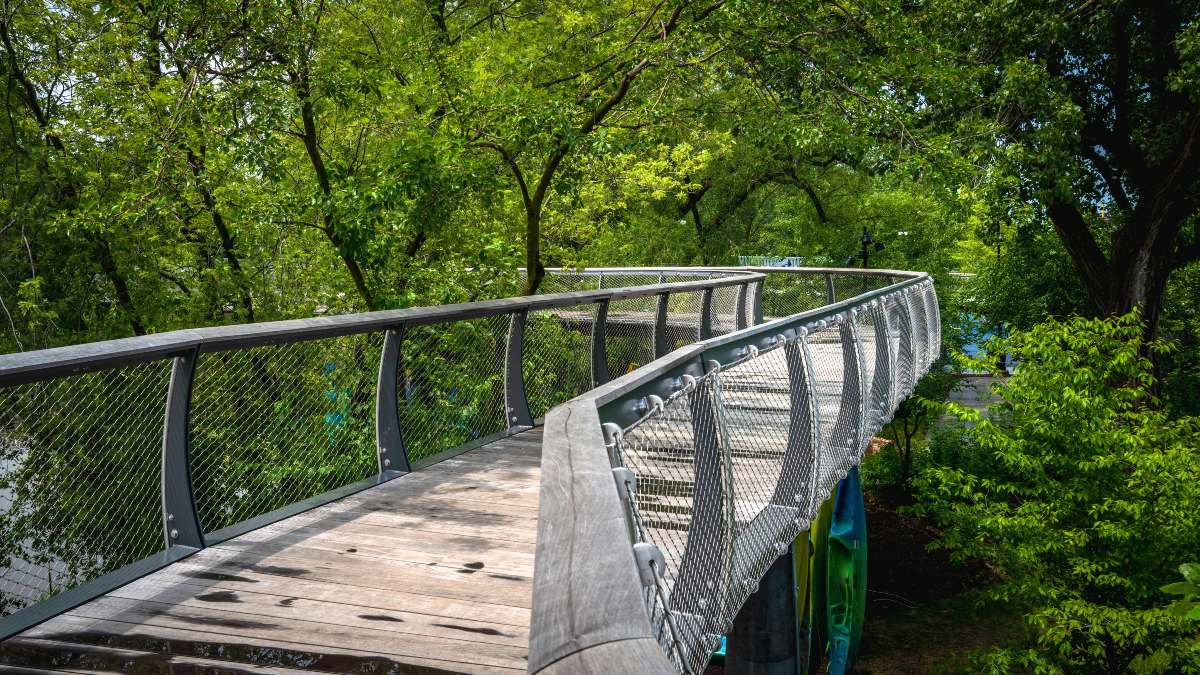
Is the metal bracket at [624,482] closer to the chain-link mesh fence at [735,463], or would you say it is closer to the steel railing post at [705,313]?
the chain-link mesh fence at [735,463]

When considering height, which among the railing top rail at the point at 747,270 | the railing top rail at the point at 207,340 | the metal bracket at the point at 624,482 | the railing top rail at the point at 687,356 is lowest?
the metal bracket at the point at 624,482

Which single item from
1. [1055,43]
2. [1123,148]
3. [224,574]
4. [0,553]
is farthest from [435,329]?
[1123,148]

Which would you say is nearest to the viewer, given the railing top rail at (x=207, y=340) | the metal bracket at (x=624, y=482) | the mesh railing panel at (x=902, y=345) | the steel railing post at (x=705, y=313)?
the metal bracket at (x=624, y=482)

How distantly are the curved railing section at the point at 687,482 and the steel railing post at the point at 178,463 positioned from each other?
2.32 metres

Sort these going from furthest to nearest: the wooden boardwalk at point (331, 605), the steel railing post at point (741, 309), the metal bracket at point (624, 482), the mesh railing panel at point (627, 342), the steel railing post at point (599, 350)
A: the steel railing post at point (741, 309) → the mesh railing panel at point (627, 342) → the steel railing post at point (599, 350) → the wooden boardwalk at point (331, 605) → the metal bracket at point (624, 482)

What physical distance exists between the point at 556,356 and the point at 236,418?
11.0ft

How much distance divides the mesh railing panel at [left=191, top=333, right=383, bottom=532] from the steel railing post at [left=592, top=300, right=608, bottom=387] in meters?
2.08

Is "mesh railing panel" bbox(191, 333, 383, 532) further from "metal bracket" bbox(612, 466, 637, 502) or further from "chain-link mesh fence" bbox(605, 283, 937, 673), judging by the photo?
"metal bracket" bbox(612, 466, 637, 502)

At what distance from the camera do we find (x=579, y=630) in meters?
1.23

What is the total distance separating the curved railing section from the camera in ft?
4.33

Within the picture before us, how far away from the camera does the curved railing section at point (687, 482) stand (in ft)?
4.33

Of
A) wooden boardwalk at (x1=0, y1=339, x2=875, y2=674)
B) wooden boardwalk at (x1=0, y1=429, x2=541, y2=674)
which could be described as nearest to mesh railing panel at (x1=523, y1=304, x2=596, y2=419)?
wooden boardwalk at (x1=0, y1=339, x2=875, y2=674)

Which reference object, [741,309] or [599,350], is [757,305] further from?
[599,350]

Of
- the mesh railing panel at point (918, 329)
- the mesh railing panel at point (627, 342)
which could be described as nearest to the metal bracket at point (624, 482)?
the mesh railing panel at point (627, 342)
